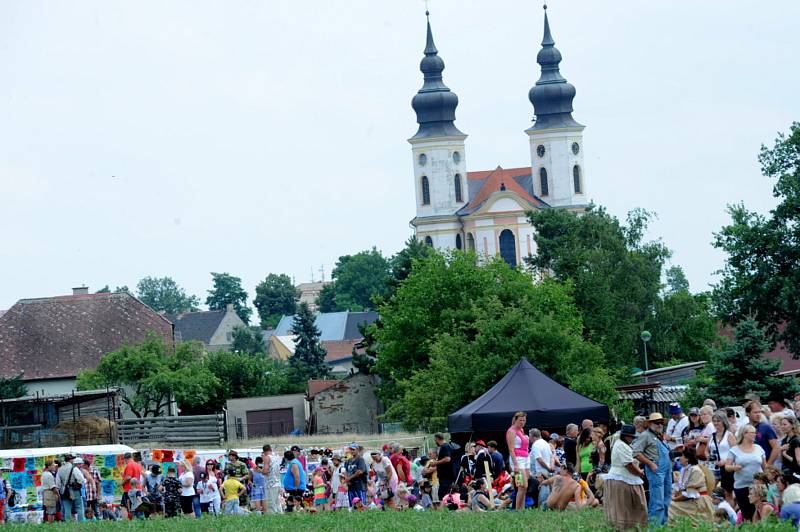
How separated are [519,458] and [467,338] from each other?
3496 cm

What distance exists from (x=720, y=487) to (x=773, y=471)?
7.64ft

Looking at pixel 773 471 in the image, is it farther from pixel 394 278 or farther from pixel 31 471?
pixel 394 278

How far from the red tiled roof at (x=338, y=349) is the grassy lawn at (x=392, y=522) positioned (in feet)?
421

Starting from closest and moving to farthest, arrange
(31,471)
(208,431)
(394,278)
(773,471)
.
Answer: (773,471)
(31,471)
(208,431)
(394,278)

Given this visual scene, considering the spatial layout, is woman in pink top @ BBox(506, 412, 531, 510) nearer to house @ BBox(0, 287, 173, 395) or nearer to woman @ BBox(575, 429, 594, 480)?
woman @ BBox(575, 429, 594, 480)

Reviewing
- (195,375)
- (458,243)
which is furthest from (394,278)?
(458,243)

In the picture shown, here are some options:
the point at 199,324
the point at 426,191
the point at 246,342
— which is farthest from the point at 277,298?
the point at 426,191

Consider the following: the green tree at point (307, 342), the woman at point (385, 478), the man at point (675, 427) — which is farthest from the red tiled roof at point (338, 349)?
the man at point (675, 427)

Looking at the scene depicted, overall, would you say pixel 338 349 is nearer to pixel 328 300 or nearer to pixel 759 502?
pixel 328 300

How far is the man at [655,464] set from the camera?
54.9 feet

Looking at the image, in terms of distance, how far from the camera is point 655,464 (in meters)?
16.7

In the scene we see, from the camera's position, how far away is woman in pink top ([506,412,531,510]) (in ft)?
72.0

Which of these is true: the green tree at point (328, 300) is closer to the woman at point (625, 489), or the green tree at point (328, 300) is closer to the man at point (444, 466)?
the man at point (444, 466)

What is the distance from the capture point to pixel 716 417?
18.8m
